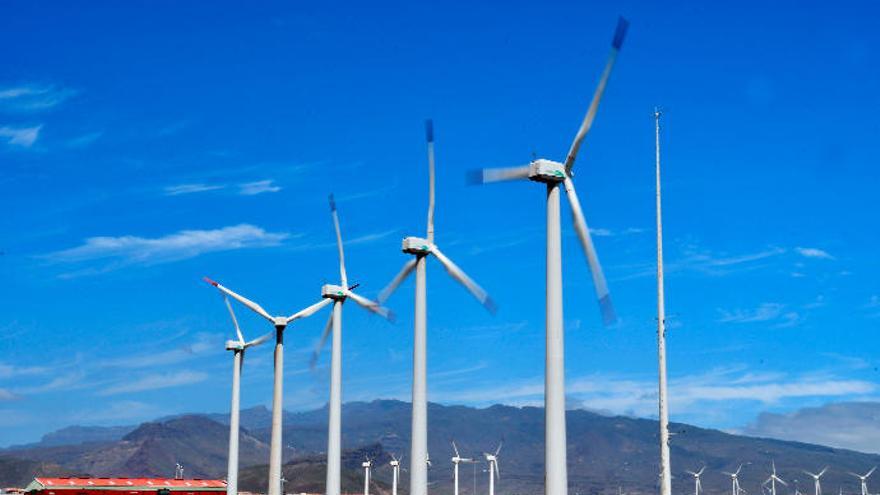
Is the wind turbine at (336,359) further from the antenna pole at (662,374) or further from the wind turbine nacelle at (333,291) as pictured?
the antenna pole at (662,374)

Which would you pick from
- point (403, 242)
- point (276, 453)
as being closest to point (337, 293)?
point (276, 453)

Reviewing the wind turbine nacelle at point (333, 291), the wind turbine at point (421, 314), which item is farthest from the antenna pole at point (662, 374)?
the wind turbine nacelle at point (333, 291)

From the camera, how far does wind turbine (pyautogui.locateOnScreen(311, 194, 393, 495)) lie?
400 ft

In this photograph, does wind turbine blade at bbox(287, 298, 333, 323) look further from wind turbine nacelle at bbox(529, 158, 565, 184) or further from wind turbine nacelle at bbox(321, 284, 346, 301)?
wind turbine nacelle at bbox(529, 158, 565, 184)

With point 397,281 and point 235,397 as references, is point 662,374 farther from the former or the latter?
point 235,397

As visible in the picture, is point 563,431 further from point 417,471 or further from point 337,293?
point 337,293

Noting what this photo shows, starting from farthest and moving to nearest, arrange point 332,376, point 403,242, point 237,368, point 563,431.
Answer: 1. point 237,368
2. point 332,376
3. point 403,242
4. point 563,431

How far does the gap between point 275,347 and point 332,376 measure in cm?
2151

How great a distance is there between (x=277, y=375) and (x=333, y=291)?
54.1 feet

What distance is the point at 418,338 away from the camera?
3629 inches

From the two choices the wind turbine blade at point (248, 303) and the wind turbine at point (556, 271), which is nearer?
the wind turbine at point (556, 271)

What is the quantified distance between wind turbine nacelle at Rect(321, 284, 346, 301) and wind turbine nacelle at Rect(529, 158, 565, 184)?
213 ft

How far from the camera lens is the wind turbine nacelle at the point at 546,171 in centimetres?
6794

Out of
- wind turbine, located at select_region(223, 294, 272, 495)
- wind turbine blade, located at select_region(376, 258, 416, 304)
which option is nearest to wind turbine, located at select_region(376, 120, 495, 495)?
wind turbine blade, located at select_region(376, 258, 416, 304)
